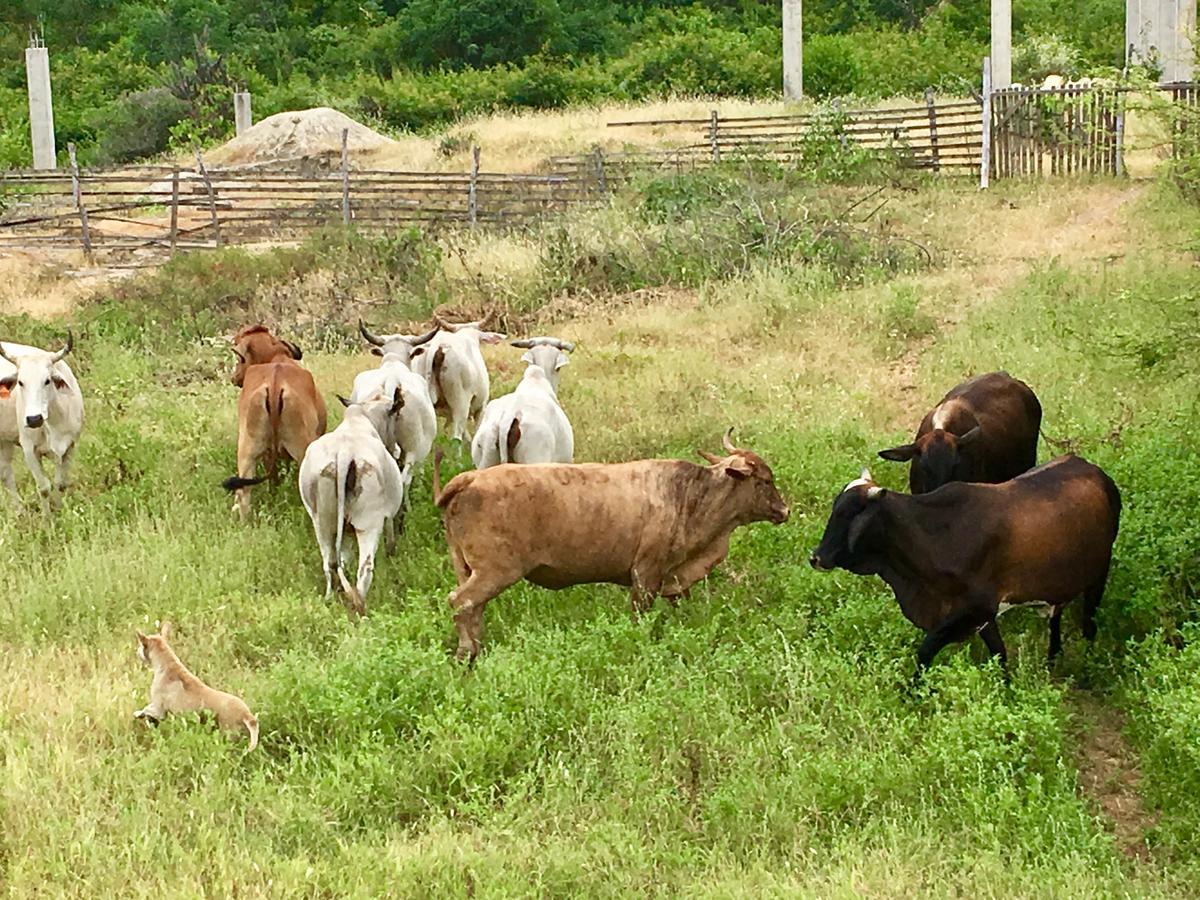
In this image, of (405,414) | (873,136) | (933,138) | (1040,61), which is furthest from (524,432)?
(1040,61)

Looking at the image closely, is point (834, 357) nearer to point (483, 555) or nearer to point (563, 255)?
point (563, 255)

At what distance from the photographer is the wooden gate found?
19.8 meters

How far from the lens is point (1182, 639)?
7.46 m

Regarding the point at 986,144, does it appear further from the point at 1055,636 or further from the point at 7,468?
the point at 1055,636

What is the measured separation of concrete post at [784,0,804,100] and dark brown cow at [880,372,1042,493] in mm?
24448

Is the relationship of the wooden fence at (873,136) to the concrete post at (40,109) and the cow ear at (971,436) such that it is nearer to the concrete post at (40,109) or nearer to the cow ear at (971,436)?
the cow ear at (971,436)

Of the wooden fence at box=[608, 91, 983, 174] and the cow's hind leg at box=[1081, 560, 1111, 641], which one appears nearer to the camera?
the cow's hind leg at box=[1081, 560, 1111, 641]

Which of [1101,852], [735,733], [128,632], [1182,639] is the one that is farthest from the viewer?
[128,632]

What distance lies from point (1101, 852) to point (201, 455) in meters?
7.32

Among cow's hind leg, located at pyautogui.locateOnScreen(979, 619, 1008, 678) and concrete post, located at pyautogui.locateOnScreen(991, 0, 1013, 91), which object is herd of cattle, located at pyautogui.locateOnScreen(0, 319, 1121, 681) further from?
concrete post, located at pyautogui.locateOnScreen(991, 0, 1013, 91)

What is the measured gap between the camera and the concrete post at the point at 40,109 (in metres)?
32.7

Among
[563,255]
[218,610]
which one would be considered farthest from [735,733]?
[563,255]

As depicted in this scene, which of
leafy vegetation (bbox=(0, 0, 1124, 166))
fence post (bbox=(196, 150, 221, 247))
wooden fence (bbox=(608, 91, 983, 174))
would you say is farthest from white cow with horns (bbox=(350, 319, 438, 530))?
leafy vegetation (bbox=(0, 0, 1124, 166))

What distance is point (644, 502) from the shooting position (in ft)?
25.8
